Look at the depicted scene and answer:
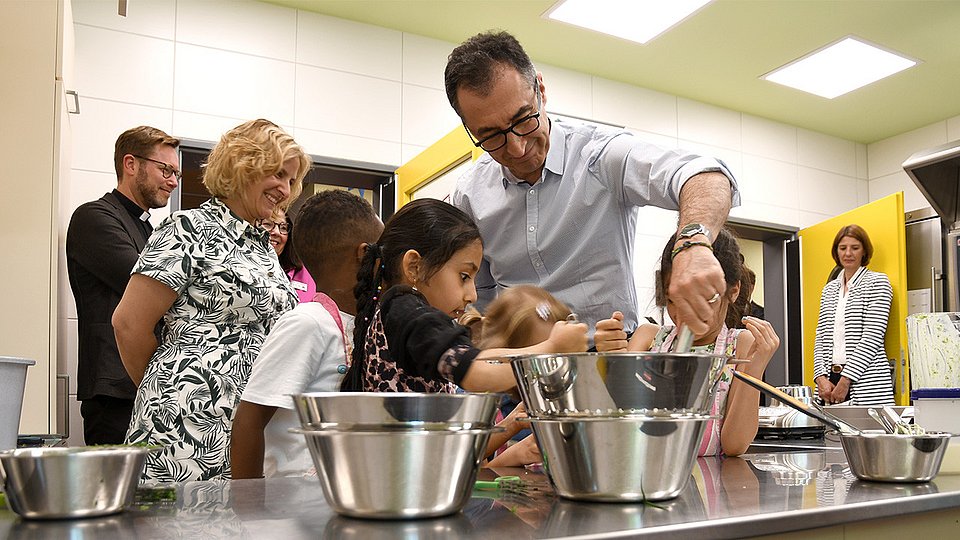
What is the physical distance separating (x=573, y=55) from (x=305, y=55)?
1.28m

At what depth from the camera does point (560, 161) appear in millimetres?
1652

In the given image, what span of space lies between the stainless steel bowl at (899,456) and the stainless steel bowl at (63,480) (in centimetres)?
73

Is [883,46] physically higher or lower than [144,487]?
higher

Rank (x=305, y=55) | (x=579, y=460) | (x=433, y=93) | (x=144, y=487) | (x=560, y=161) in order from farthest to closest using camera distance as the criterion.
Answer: (x=433, y=93)
(x=305, y=55)
(x=560, y=161)
(x=144, y=487)
(x=579, y=460)

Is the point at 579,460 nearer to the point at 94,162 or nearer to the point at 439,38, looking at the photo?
the point at 94,162

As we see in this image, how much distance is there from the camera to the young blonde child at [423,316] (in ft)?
3.35

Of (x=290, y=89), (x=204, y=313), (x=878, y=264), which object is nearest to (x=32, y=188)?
(x=204, y=313)

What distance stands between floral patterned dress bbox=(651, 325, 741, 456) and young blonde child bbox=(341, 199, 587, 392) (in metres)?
0.36

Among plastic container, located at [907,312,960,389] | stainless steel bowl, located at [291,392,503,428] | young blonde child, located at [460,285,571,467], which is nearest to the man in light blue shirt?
young blonde child, located at [460,285,571,467]

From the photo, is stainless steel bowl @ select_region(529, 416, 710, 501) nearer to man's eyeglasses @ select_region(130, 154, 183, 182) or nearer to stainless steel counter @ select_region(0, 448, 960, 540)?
stainless steel counter @ select_region(0, 448, 960, 540)

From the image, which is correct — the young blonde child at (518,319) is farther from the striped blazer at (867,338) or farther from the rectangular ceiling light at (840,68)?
the striped blazer at (867,338)

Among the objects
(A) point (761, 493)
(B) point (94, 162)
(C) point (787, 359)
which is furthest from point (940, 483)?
(C) point (787, 359)

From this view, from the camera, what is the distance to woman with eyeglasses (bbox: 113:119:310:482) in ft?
5.06

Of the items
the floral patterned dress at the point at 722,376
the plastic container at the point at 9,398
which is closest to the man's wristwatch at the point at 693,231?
the floral patterned dress at the point at 722,376
